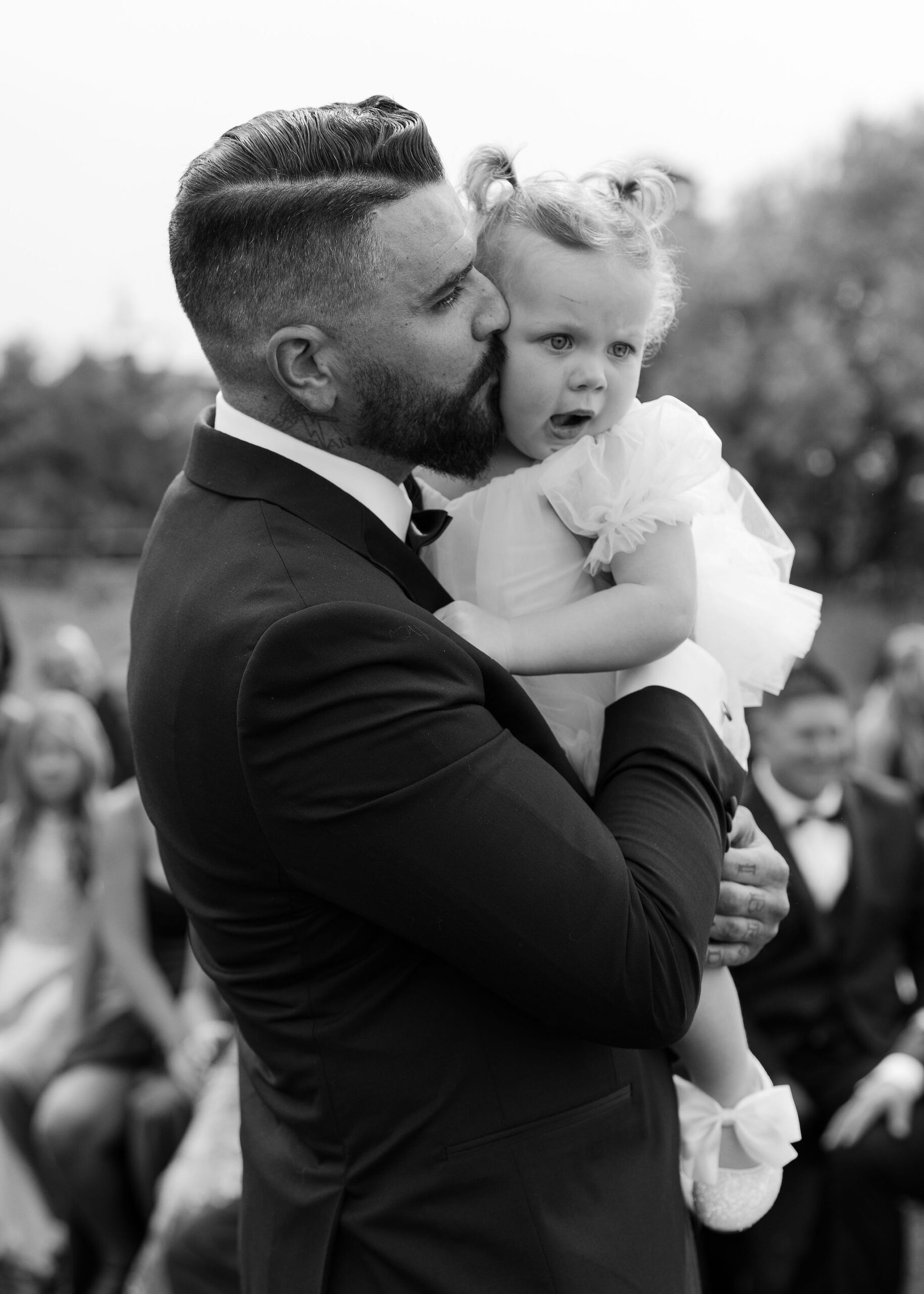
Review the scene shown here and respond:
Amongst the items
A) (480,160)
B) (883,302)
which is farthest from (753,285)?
(480,160)

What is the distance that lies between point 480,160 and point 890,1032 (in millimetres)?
3179

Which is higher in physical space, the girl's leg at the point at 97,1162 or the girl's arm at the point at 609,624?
the girl's arm at the point at 609,624

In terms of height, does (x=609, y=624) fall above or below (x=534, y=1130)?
above

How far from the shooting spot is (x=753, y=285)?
2508 cm

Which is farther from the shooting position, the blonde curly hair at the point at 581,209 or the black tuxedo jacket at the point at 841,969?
the black tuxedo jacket at the point at 841,969

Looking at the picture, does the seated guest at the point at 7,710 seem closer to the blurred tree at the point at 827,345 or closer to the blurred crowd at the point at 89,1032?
the blurred crowd at the point at 89,1032

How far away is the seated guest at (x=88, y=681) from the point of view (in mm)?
6383

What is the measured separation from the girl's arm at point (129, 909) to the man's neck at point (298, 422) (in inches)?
120

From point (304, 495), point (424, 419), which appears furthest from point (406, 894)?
point (424, 419)

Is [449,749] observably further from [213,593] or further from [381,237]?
[381,237]

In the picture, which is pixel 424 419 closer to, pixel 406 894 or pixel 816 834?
Answer: pixel 406 894

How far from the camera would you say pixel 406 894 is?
1419 millimetres

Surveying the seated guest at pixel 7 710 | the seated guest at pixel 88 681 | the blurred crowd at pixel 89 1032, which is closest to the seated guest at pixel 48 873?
the blurred crowd at pixel 89 1032

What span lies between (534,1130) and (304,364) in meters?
0.98
